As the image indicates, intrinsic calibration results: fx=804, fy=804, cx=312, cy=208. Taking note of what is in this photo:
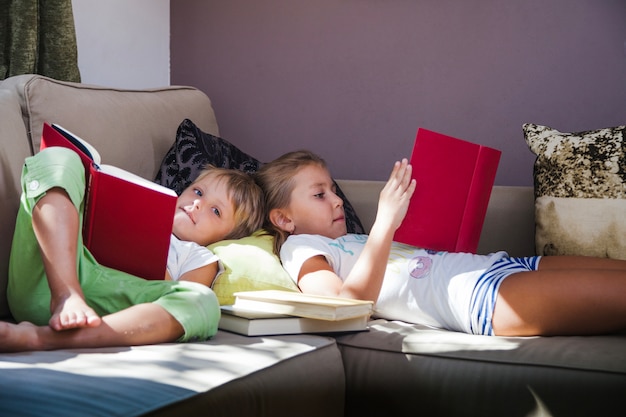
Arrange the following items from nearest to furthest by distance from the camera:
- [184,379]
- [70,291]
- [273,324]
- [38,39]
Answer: [184,379]
[70,291]
[273,324]
[38,39]

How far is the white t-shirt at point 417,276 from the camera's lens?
6.58 feet

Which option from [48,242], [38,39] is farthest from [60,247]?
[38,39]

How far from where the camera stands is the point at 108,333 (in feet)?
4.86

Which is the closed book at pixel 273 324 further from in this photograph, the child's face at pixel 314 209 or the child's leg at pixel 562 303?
the child's face at pixel 314 209

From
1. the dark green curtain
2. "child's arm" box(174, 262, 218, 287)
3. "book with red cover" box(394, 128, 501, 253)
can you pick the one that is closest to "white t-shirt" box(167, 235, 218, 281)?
"child's arm" box(174, 262, 218, 287)

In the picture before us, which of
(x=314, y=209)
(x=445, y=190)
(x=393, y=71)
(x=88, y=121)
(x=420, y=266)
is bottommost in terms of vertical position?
(x=420, y=266)

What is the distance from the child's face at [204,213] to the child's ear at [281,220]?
0.51 ft

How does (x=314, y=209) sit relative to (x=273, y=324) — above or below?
above

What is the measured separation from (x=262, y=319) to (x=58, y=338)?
44cm

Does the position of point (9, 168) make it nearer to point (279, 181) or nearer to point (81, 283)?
point (81, 283)

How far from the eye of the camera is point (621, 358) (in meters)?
1.58

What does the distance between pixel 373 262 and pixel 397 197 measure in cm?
21

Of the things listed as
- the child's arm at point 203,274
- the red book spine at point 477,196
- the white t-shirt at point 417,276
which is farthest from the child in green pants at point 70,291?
the red book spine at point 477,196

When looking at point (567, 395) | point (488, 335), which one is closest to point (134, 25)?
point (488, 335)
